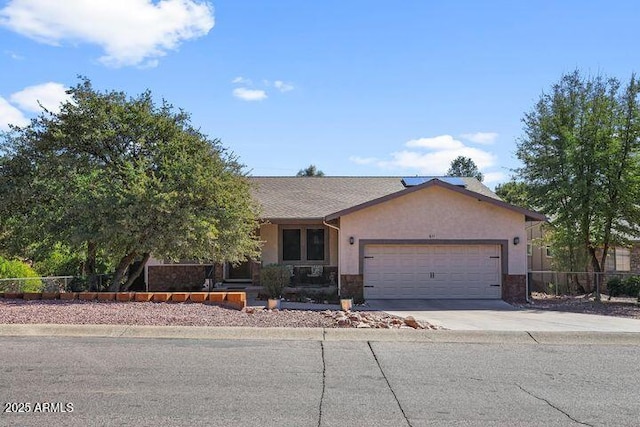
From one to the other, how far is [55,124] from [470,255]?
515 inches

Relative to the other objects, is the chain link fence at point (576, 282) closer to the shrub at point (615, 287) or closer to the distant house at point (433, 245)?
the shrub at point (615, 287)

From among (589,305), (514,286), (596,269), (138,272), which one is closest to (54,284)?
(138,272)

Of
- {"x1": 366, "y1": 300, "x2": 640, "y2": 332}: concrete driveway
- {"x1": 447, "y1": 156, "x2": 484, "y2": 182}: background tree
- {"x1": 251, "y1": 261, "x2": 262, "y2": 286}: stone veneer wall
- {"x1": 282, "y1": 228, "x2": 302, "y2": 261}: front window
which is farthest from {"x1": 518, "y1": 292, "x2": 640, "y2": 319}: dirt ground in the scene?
{"x1": 447, "y1": 156, "x2": 484, "y2": 182}: background tree

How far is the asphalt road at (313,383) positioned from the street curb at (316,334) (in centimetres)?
35

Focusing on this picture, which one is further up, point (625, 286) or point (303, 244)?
point (303, 244)

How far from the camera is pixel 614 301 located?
1884cm

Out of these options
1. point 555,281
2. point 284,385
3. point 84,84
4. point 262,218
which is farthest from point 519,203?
point 284,385

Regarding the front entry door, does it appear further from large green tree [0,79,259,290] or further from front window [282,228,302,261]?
large green tree [0,79,259,290]

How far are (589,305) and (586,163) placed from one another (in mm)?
4848

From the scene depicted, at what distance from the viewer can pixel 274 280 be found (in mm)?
18641

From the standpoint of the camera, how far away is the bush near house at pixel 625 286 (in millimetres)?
19000

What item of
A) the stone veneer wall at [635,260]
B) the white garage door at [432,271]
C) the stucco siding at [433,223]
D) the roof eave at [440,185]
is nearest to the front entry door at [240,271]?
the stucco siding at [433,223]

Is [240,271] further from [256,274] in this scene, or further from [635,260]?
[635,260]

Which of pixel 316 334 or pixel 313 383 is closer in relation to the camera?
pixel 313 383
